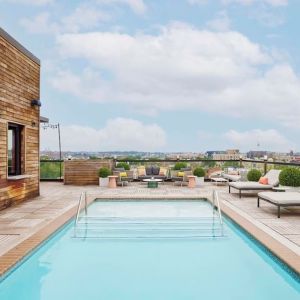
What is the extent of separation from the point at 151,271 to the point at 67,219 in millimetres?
2476

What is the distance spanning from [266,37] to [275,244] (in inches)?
600

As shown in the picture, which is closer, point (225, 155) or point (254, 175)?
point (254, 175)

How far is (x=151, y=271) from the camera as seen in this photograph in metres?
4.71

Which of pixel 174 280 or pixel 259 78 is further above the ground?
pixel 259 78

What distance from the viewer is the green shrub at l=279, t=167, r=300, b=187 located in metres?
8.66

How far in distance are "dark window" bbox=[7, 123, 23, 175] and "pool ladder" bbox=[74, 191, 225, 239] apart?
218cm

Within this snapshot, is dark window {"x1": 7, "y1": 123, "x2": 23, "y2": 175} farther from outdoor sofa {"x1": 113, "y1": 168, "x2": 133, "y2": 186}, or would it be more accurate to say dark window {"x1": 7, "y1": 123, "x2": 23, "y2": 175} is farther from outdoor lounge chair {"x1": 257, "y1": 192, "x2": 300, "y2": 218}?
outdoor lounge chair {"x1": 257, "y1": 192, "x2": 300, "y2": 218}

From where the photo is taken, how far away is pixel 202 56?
1675 centimetres

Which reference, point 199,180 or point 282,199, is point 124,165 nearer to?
point 199,180

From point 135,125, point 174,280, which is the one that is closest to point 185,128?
point 135,125

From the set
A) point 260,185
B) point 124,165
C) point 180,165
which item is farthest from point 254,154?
point 260,185

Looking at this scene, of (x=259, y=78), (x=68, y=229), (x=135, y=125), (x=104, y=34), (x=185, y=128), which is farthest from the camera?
(x=185, y=128)

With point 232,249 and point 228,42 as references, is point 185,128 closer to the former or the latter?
point 228,42

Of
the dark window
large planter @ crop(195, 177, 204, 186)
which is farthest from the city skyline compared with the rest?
large planter @ crop(195, 177, 204, 186)
